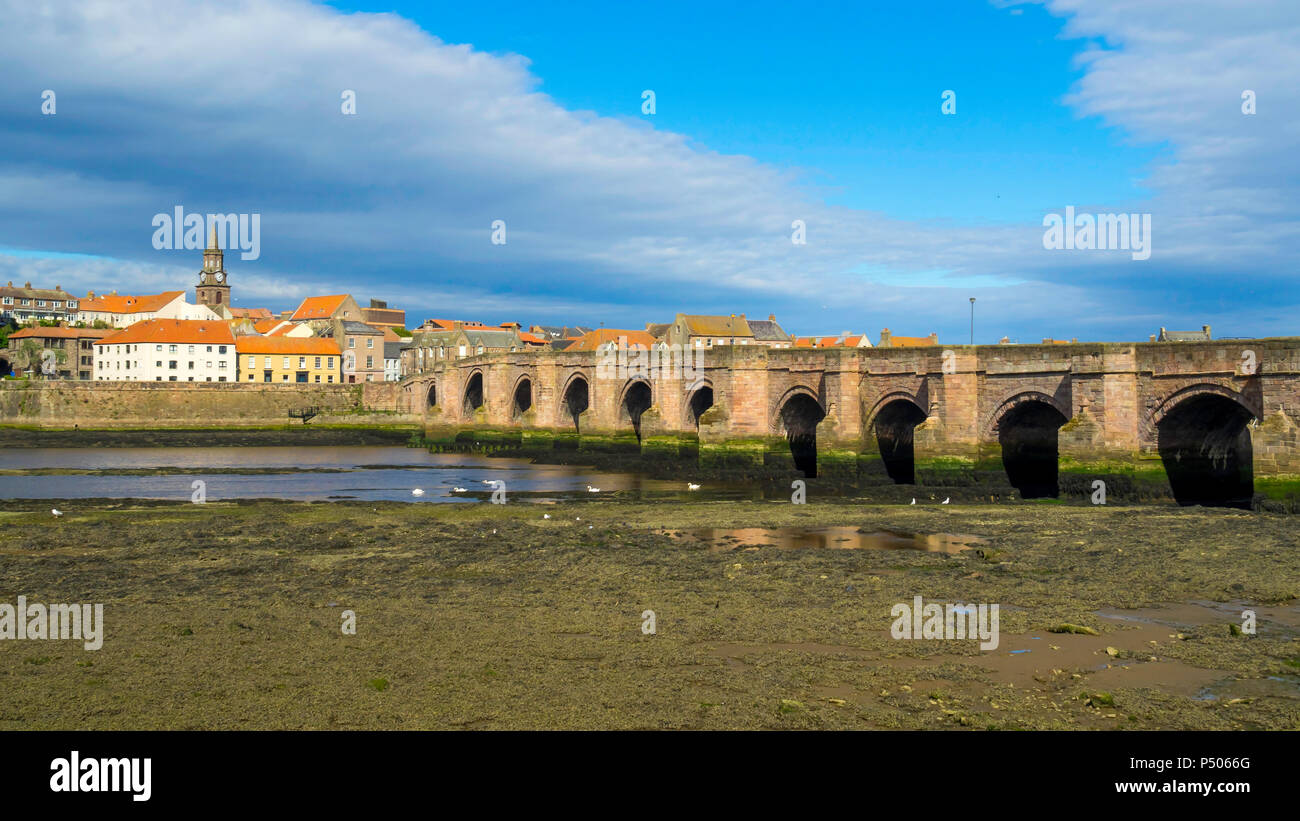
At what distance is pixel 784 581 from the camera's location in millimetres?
19938

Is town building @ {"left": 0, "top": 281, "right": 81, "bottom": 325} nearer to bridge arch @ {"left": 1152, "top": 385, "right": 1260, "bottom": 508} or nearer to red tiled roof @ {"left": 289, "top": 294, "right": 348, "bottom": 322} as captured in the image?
red tiled roof @ {"left": 289, "top": 294, "right": 348, "bottom": 322}

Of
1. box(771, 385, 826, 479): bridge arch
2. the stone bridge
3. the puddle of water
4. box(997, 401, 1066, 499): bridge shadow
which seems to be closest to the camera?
the puddle of water

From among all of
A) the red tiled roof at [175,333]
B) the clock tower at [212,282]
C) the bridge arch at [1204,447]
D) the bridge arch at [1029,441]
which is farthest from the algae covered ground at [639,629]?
the clock tower at [212,282]

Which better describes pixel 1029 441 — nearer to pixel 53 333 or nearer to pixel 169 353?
pixel 169 353

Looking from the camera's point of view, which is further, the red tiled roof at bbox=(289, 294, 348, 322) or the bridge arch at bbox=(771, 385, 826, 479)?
the red tiled roof at bbox=(289, 294, 348, 322)

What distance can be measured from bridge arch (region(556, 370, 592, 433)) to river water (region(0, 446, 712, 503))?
607cm

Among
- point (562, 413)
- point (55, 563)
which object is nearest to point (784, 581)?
point (55, 563)

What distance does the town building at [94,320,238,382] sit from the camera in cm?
9394

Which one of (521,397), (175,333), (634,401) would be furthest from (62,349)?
(634,401)

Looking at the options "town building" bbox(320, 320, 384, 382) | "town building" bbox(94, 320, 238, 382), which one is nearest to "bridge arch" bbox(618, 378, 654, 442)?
"town building" bbox(94, 320, 238, 382)

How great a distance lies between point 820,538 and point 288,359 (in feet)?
288
